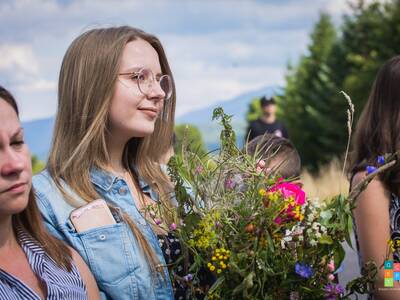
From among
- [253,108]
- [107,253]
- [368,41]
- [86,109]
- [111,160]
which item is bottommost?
[253,108]

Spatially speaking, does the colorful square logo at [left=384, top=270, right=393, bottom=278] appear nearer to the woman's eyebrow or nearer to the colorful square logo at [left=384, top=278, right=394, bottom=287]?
the colorful square logo at [left=384, top=278, right=394, bottom=287]

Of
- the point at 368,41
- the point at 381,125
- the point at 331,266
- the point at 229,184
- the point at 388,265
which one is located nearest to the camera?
the point at 331,266

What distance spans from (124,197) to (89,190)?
0.49 feet

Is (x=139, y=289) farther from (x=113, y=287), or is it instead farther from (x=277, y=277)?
(x=277, y=277)

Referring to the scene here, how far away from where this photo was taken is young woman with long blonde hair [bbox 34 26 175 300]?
237cm

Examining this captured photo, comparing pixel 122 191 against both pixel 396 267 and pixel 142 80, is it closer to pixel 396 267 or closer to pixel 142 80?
pixel 142 80

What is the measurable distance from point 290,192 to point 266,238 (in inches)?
7.0

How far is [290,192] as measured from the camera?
6.79 feet

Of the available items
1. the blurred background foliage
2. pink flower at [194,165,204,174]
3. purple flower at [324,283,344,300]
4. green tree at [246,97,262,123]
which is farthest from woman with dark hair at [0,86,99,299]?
green tree at [246,97,262,123]

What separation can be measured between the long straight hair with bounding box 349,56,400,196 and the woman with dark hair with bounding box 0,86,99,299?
1.32 meters

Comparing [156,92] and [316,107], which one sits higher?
[156,92]

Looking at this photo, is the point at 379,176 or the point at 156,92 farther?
the point at 379,176

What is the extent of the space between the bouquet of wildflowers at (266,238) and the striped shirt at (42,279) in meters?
0.35

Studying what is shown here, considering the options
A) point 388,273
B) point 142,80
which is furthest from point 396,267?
point 142,80
